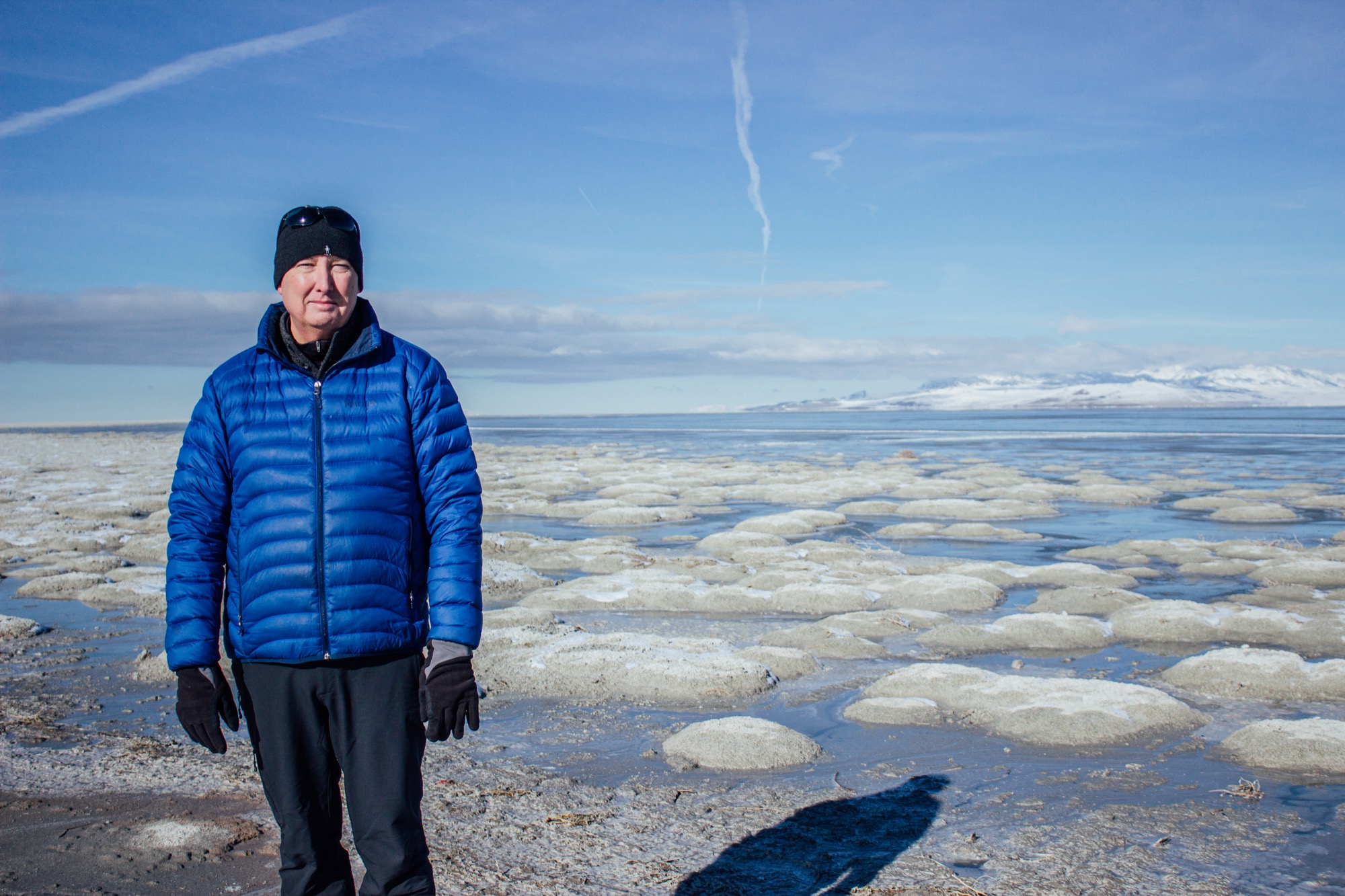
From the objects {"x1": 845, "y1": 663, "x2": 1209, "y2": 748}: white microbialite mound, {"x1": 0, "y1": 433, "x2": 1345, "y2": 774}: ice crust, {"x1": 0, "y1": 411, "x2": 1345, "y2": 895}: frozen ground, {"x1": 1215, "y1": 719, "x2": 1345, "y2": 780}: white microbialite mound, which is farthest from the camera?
{"x1": 0, "y1": 433, "x2": 1345, "y2": 774}: ice crust

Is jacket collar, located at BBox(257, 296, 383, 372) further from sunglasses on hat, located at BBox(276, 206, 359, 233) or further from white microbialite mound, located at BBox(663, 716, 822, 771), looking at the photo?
white microbialite mound, located at BBox(663, 716, 822, 771)

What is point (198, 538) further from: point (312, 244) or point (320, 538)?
point (312, 244)

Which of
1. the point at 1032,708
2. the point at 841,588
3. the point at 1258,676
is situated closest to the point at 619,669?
the point at 1032,708

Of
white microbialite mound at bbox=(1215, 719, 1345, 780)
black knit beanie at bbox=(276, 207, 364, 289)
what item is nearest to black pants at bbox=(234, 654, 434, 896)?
black knit beanie at bbox=(276, 207, 364, 289)

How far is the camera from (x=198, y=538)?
3355 mm

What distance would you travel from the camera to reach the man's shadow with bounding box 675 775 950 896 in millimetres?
5152

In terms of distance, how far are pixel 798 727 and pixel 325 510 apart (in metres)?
6.04

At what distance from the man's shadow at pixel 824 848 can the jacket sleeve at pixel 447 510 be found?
2611mm

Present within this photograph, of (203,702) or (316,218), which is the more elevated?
(316,218)

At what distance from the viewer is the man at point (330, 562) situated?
3.27 m

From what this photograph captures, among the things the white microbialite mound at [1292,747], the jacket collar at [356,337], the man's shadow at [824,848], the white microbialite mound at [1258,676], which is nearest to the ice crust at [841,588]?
the white microbialite mound at [1258,676]

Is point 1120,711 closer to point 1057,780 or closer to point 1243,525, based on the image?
point 1057,780

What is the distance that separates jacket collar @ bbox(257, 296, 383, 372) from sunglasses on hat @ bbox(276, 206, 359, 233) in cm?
Answer: 27

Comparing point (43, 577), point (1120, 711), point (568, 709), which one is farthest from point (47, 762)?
point (43, 577)
